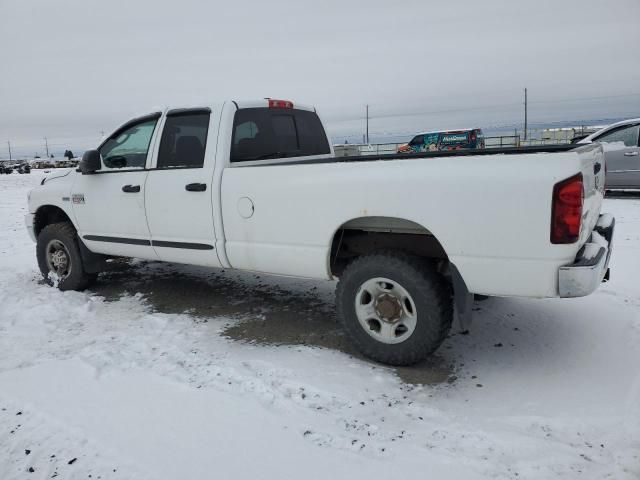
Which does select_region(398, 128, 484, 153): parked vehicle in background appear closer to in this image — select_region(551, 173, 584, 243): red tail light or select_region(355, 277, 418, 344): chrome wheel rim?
select_region(355, 277, 418, 344): chrome wheel rim

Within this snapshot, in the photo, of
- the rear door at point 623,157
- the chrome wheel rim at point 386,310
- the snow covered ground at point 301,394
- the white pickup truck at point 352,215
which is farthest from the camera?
the rear door at point 623,157

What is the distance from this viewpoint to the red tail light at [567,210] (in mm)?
2787

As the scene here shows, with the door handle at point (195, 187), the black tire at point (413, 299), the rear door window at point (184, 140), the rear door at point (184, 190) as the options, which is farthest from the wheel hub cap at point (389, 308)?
the rear door window at point (184, 140)

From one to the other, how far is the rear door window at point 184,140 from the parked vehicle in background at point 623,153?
31.2 feet

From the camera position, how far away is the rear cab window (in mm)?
4484

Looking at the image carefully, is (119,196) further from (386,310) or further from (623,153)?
(623,153)

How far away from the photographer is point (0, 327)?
14.5 feet

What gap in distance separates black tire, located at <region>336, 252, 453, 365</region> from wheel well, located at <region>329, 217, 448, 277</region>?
0.15 metres

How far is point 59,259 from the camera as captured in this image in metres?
5.67

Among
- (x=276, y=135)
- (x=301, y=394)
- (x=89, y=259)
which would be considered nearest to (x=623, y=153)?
(x=276, y=135)

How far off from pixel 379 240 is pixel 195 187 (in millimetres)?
1644

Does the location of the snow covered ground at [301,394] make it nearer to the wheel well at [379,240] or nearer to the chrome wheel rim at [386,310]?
the chrome wheel rim at [386,310]

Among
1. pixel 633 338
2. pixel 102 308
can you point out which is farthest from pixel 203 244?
pixel 633 338

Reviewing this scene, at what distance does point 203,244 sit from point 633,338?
11.6 ft
